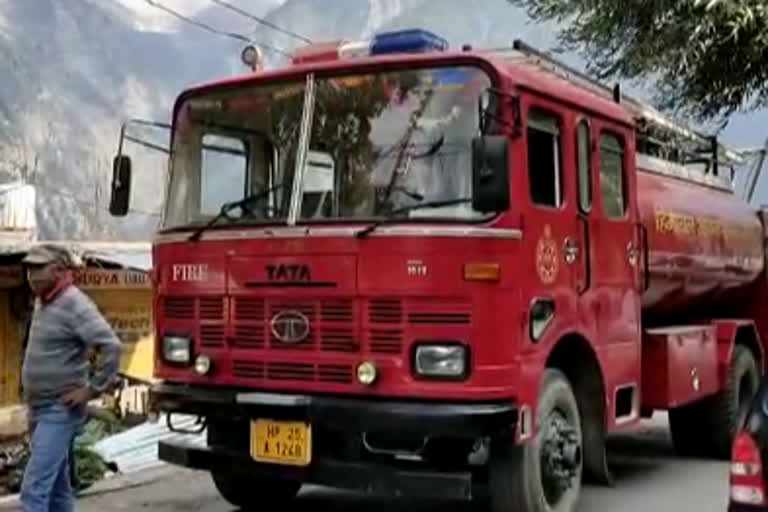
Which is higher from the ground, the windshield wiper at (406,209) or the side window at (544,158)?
the side window at (544,158)

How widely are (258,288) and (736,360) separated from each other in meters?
5.28

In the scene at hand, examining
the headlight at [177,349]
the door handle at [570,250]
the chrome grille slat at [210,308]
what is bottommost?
the headlight at [177,349]

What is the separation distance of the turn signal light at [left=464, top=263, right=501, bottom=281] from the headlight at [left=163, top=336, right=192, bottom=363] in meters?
1.82

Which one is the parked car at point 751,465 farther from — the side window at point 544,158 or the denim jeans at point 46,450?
the denim jeans at point 46,450

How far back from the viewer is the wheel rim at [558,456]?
6.53 meters

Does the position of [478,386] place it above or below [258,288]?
below

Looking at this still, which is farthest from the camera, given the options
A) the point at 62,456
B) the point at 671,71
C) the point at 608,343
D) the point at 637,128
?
the point at 671,71

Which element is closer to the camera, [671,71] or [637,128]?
[637,128]

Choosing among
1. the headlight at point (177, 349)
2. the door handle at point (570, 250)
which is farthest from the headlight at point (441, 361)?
the headlight at point (177, 349)

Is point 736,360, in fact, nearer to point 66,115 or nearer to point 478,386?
point 478,386

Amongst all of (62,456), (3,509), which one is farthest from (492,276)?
(3,509)

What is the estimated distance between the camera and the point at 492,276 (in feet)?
19.5

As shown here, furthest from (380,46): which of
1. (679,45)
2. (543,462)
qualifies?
(679,45)

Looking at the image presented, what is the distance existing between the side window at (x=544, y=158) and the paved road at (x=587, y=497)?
230cm
